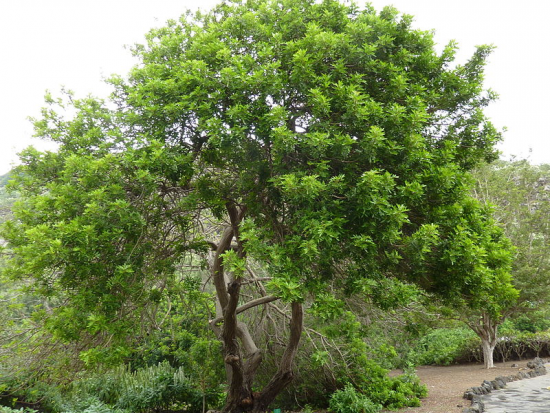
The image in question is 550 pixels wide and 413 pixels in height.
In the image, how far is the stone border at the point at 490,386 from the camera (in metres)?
7.93

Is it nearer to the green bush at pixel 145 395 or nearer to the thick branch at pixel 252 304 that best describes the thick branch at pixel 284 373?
the thick branch at pixel 252 304

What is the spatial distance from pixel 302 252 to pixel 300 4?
164 inches

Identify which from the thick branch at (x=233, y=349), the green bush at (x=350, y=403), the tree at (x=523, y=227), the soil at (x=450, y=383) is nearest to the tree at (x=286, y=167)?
the thick branch at (x=233, y=349)

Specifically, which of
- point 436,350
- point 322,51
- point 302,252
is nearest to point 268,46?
point 322,51

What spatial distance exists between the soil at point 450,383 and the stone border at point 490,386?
242mm

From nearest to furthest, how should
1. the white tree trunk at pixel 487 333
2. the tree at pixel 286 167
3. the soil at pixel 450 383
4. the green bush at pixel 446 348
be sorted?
the tree at pixel 286 167
the soil at pixel 450 383
the white tree trunk at pixel 487 333
the green bush at pixel 446 348

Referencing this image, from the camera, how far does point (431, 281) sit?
19.2 ft

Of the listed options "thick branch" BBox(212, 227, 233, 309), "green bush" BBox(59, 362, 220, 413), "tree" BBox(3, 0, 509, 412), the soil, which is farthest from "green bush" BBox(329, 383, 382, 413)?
"tree" BBox(3, 0, 509, 412)

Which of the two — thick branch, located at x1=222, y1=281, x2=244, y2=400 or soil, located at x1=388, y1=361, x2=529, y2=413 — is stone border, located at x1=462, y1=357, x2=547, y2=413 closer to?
soil, located at x1=388, y1=361, x2=529, y2=413

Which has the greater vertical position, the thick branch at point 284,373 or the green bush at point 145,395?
the thick branch at point 284,373

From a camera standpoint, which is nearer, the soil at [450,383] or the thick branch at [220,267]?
the thick branch at [220,267]

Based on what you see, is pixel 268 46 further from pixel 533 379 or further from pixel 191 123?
pixel 533 379

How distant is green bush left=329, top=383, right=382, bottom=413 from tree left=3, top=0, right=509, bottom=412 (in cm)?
405

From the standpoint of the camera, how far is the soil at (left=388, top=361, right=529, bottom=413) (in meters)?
9.17
